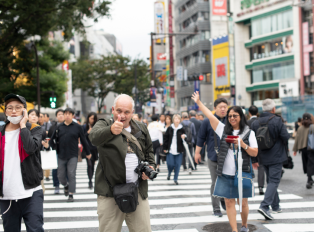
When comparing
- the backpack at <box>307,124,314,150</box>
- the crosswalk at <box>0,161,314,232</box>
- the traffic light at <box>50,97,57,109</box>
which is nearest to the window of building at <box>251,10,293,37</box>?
the traffic light at <box>50,97,57,109</box>

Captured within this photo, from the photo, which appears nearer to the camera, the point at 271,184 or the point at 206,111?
the point at 206,111

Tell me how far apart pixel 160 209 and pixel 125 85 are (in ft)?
117

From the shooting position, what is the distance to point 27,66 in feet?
76.9

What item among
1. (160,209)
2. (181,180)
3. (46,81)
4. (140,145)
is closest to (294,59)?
(46,81)

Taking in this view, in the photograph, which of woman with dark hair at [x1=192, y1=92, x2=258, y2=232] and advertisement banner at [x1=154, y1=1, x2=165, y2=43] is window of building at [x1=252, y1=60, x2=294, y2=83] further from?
woman with dark hair at [x1=192, y1=92, x2=258, y2=232]

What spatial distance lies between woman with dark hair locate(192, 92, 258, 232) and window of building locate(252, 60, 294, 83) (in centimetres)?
4057

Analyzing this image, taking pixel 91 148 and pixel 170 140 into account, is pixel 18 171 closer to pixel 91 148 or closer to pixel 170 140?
pixel 91 148

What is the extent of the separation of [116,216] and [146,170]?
53 centimetres

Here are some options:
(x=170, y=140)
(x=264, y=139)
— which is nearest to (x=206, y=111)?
(x=264, y=139)

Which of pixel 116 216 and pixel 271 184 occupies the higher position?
pixel 116 216

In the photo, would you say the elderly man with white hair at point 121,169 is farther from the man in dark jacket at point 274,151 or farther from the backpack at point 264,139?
the man in dark jacket at point 274,151

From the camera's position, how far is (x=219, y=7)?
173 feet

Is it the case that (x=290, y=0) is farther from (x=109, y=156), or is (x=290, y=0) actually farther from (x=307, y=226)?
(x=109, y=156)

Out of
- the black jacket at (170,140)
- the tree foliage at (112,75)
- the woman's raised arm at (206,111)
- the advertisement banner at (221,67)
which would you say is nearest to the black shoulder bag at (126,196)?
the woman's raised arm at (206,111)
